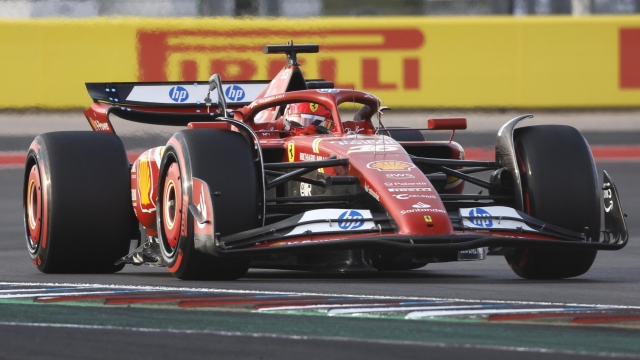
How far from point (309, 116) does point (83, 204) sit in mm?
1554

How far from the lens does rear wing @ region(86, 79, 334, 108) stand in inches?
406

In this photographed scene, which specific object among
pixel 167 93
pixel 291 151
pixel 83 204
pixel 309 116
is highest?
pixel 167 93

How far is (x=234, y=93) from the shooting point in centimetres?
1074

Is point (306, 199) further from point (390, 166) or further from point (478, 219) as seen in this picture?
point (478, 219)

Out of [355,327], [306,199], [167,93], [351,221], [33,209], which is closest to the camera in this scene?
[355,327]

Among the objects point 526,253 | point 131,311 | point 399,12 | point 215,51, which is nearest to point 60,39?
point 215,51

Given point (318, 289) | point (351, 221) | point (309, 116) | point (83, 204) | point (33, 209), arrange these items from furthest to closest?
point (33, 209) < point (309, 116) < point (83, 204) < point (351, 221) < point (318, 289)

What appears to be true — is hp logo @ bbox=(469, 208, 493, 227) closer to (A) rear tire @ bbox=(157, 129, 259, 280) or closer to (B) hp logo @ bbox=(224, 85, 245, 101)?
(A) rear tire @ bbox=(157, 129, 259, 280)

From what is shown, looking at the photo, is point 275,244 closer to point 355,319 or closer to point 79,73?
point 355,319

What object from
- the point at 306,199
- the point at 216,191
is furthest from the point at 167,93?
the point at 216,191

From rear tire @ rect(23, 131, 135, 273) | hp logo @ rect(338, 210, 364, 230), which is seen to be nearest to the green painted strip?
hp logo @ rect(338, 210, 364, 230)

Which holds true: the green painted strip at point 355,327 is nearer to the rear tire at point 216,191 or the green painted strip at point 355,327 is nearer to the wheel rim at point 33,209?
the rear tire at point 216,191

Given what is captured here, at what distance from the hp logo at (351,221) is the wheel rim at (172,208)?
96cm

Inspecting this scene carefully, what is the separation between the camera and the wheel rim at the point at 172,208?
7906 mm
